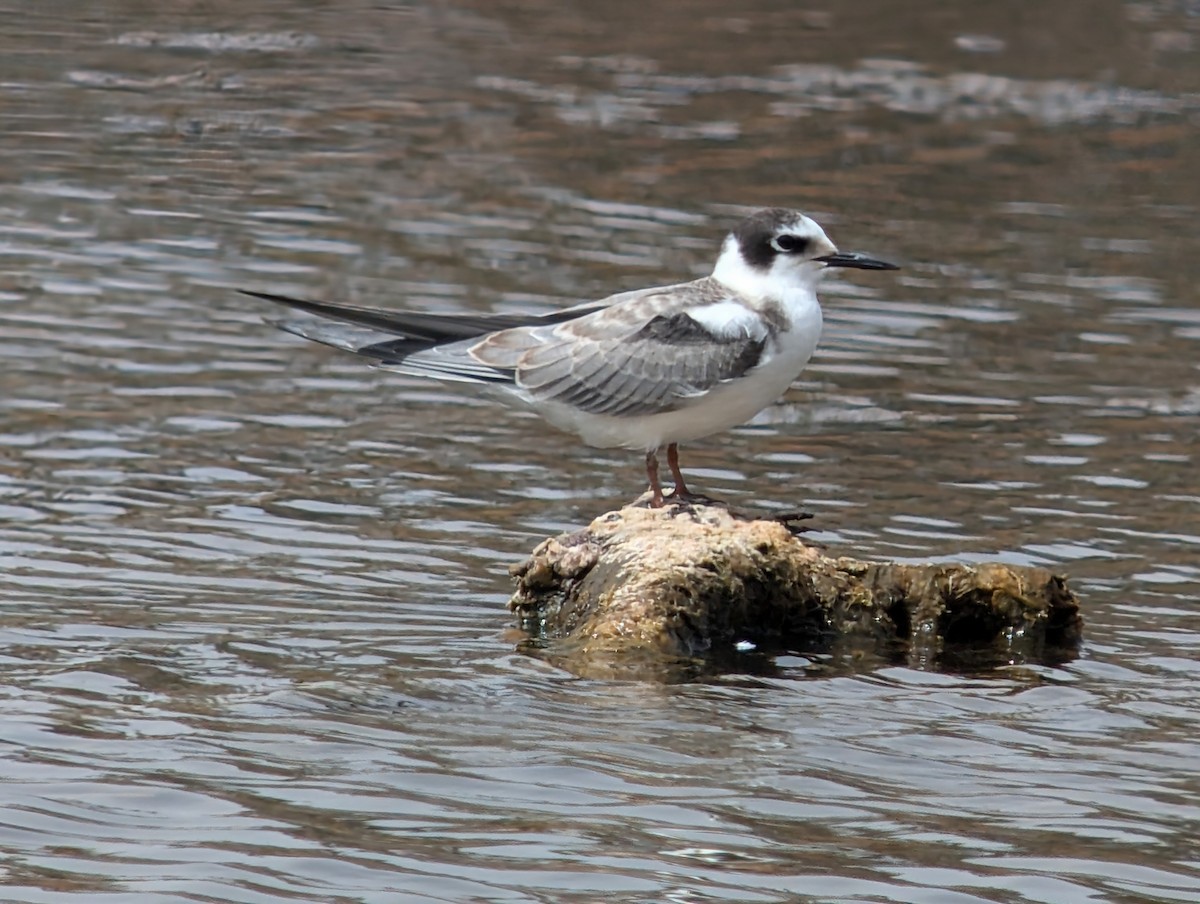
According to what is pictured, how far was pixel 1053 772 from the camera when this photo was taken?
22.4 ft

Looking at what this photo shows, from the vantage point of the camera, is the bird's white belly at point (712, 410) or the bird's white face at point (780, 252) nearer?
the bird's white belly at point (712, 410)

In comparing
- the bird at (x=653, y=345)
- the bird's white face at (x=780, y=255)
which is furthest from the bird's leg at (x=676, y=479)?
the bird's white face at (x=780, y=255)

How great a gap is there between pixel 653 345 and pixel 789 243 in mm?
664

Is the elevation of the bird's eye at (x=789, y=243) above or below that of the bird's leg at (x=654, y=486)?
above

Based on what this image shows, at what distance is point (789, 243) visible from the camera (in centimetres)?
862

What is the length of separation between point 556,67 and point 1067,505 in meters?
10.4

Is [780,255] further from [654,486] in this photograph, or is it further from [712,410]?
[654,486]

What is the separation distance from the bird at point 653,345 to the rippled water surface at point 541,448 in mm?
849

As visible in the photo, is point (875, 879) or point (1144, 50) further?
point (1144, 50)

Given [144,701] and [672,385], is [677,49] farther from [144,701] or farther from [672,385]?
[144,701]

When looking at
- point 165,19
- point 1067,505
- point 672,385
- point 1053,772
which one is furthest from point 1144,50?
point 1053,772

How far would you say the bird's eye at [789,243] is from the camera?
860 centimetres

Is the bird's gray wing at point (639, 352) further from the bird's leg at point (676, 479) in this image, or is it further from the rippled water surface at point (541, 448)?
the rippled water surface at point (541, 448)

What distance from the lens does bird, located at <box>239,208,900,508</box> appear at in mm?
8406
